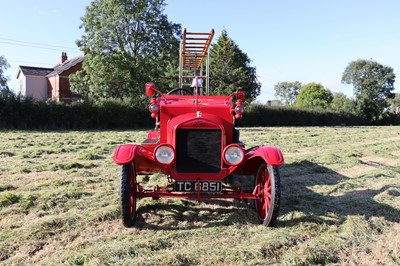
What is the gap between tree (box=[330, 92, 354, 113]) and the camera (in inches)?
1672

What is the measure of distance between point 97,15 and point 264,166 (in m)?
29.6

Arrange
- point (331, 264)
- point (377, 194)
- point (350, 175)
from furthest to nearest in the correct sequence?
→ 1. point (350, 175)
2. point (377, 194)
3. point (331, 264)

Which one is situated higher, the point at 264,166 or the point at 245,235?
the point at 264,166

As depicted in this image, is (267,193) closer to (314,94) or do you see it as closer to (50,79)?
(50,79)

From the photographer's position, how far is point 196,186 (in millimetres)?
4305

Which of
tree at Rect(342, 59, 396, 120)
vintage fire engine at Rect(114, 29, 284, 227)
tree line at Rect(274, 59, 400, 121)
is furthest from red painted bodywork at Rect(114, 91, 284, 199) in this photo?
tree at Rect(342, 59, 396, 120)

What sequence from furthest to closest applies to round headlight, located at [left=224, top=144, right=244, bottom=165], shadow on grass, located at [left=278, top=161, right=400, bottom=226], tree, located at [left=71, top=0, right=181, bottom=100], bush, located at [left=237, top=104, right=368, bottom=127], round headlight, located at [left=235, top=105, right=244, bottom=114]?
bush, located at [left=237, top=104, right=368, bottom=127] → tree, located at [left=71, top=0, right=181, bottom=100] → round headlight, located at [left=235, top=105, right=244, bottom=114] → shadow on grass, located at [left=278, top=161, right=400, bottom=226] → round headlight, located at [left=224, top=144, right=244, bottom=165]

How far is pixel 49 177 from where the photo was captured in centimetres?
666

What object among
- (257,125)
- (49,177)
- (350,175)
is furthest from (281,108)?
(49,177)

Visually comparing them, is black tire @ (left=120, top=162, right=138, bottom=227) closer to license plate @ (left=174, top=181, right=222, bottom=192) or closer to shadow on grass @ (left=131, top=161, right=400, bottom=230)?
shadow on grass @ (left=131, top=161, right=400, bottom=230)

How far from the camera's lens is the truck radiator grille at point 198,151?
4469 mm

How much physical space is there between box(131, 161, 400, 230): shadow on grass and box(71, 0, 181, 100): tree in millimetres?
24173

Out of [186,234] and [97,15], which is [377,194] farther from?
[97,15]

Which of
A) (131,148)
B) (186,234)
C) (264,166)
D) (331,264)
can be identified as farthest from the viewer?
(264,166)
